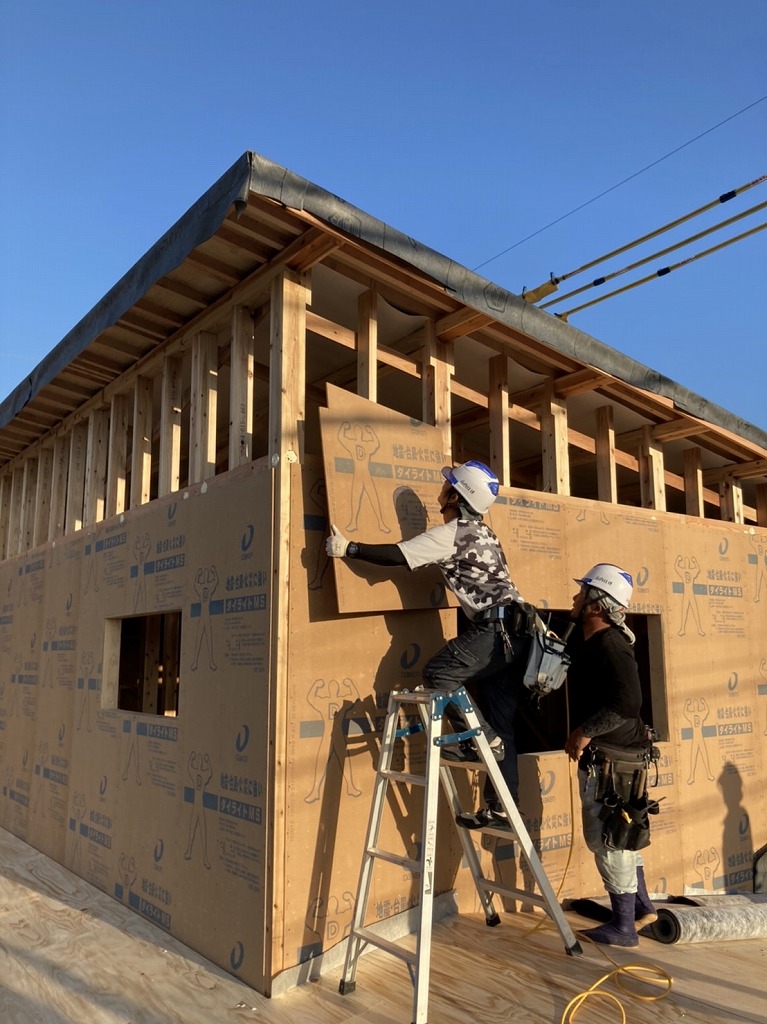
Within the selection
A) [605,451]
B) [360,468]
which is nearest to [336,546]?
[360,468]

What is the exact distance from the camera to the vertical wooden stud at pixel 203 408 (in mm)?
4574

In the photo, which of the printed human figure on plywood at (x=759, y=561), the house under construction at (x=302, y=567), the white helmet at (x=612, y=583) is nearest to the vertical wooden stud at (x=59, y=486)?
the house under construction at (x=302, y=567)

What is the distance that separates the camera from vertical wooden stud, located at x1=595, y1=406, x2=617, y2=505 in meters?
5.64

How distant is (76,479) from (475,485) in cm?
404

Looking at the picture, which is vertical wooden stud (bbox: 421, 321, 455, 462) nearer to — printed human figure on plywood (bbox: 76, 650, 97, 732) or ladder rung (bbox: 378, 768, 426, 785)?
ladder rung (bbox: 378, 768, 426, 785)

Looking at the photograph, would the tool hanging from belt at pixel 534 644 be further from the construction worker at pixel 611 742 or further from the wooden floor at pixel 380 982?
the wooden floor at pixel 380 982

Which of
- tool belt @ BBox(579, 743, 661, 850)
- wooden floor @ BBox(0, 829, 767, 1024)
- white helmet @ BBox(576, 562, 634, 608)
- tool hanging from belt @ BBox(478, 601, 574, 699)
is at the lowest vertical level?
wooden floor @ BBox(0, 829, 767, 1024)

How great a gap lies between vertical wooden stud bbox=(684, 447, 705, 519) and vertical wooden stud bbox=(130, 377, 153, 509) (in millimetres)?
4379

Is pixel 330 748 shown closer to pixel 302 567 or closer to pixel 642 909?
pixel 302 567

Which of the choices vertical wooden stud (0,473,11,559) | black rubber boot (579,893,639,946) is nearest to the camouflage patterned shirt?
black rubber boot (579,893,639,946)

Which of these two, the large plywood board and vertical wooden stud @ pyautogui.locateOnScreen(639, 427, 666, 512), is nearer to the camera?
the large plywood board

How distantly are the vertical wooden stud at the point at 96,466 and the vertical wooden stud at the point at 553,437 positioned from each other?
11.2ft

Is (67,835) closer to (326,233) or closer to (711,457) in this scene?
(326,233)

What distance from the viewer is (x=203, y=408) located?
15.4 feet
